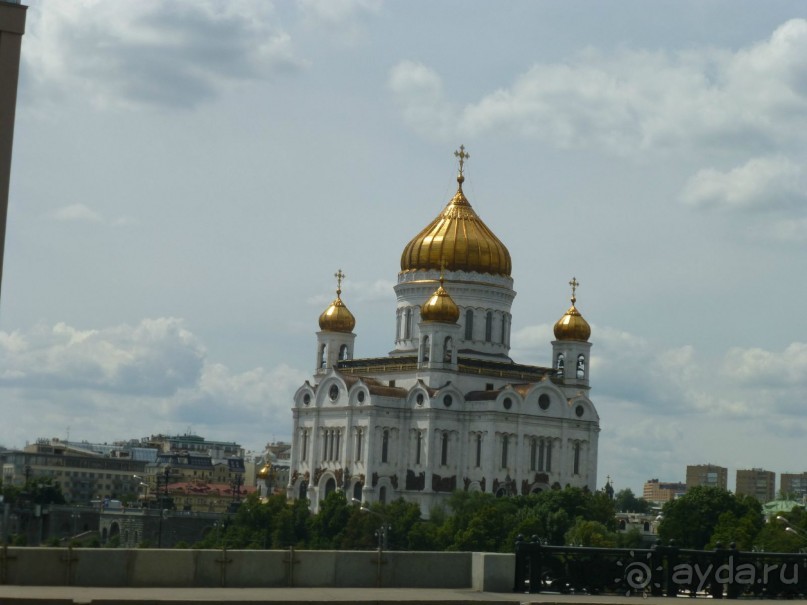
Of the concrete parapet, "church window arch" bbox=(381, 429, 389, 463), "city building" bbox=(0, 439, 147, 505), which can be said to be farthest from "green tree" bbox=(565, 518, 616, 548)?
"city building" bbox=(0, 439, 147, 505)

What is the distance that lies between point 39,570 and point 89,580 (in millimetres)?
639

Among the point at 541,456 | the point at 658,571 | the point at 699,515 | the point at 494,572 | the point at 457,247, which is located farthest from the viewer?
the point at 457,247

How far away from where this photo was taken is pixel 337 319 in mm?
102438

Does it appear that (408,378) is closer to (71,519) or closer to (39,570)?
(71,519)


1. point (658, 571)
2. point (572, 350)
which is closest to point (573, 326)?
point (572, 350)

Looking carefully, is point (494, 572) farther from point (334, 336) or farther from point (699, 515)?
point (334, 336)

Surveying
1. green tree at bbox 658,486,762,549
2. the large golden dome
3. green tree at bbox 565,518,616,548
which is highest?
the large golden dome

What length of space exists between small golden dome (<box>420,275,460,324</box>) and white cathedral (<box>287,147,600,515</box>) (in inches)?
2.5

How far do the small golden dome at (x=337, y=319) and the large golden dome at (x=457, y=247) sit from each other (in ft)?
13.7

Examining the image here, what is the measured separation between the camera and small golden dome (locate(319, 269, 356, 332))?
102 metres

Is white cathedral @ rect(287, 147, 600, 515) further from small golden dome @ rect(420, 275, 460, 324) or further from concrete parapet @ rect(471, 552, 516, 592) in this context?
concrete parapet @ rect(471, 552, 516, 592)

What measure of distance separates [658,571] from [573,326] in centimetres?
7666

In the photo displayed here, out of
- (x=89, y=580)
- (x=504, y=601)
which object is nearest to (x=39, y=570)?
(x=89, y=580)

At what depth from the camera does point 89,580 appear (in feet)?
75.3
